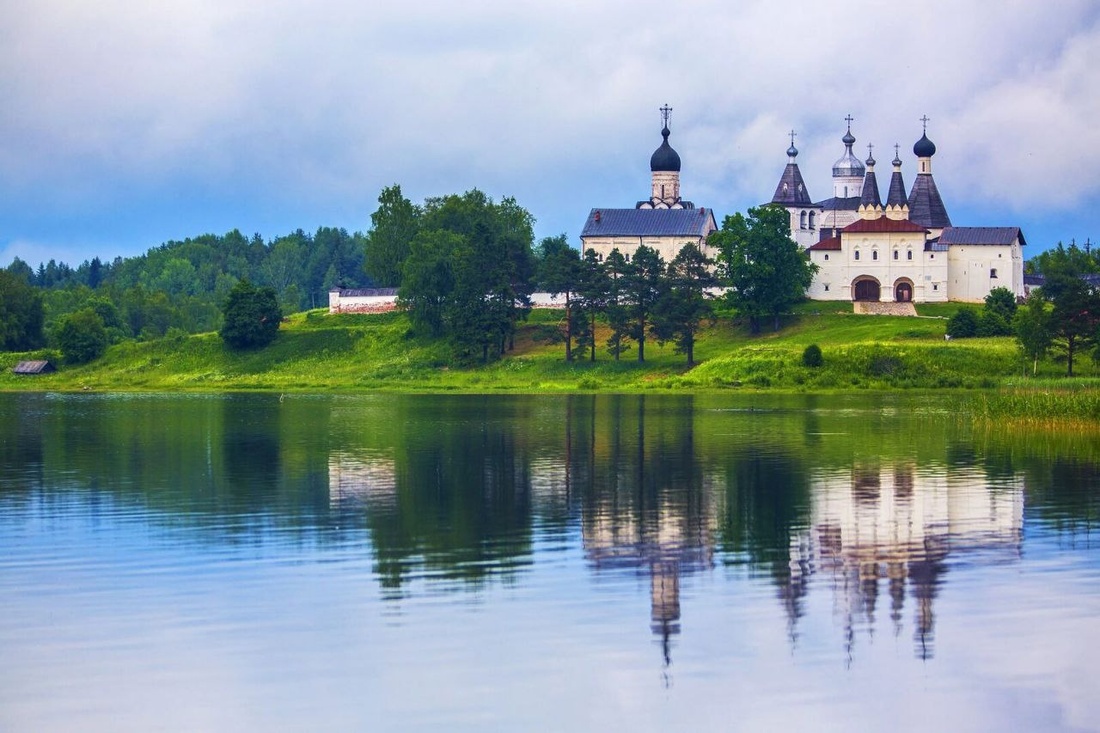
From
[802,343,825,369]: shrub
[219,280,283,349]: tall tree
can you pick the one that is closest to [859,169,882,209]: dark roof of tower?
[802,343,825,369]: shrub

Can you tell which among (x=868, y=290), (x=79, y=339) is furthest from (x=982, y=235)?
(x=79, y=339)

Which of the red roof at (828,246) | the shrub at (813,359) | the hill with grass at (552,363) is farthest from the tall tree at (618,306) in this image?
the red roof at (828,246)

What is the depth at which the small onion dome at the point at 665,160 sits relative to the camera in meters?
113

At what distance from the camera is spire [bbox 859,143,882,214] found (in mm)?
100000

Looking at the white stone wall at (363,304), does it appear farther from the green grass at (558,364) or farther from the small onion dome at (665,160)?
the small onion dome at (665,160)

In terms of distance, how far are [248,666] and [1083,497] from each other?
62.7 ft

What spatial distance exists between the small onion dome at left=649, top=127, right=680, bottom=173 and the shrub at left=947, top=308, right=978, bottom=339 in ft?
118

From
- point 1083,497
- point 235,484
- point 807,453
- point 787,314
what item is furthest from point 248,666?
point 787,314

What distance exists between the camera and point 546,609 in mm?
19297

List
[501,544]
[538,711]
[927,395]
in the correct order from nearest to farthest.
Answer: [538,711], [501,544], [927,395]

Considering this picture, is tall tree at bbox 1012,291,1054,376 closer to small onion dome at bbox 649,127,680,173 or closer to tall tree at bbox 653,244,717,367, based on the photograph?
tall tree at bbox 653,244,717,367

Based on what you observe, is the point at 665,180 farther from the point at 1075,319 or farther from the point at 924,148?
the point at 1075,319

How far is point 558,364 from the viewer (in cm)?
8519

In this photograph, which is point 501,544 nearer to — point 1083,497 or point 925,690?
point 925,690
